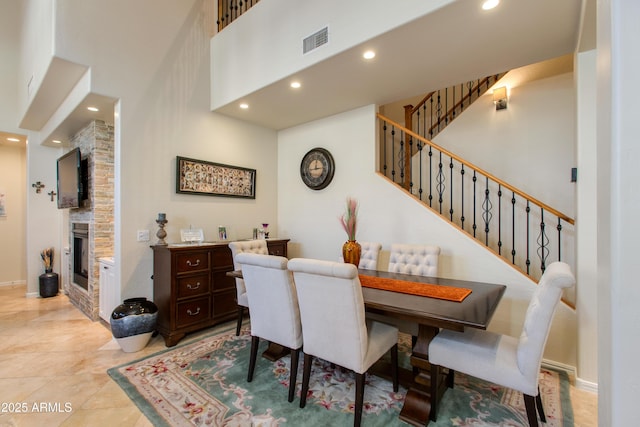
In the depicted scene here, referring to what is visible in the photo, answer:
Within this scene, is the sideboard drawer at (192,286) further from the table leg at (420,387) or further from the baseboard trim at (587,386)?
the baseboard trim at (587,386)

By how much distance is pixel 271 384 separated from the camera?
90.3 inches

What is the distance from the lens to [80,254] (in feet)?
14.0

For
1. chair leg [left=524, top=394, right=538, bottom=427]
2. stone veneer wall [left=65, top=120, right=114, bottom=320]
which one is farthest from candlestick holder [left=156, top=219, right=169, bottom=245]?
chair leg [left=524, top=394, right=538, bottom=427]

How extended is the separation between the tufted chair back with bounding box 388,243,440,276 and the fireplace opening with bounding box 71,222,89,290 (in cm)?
408

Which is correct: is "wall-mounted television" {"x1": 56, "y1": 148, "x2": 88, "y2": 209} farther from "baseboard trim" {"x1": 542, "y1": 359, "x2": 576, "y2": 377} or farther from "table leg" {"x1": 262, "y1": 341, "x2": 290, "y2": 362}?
"baseboard trim" {"x1": 542, "y1": 359, "x2": 576, "y2": 377}

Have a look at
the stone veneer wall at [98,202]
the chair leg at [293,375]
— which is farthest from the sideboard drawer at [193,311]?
the chair leg at [293,375]

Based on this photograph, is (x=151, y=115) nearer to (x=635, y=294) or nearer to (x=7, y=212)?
(x=635, y=294)

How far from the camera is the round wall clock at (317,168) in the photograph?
412 centimetres

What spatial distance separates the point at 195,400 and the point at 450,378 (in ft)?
6.32

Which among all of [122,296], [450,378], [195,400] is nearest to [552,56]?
[450,378]

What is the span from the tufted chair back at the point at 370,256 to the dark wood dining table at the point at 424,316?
913mm

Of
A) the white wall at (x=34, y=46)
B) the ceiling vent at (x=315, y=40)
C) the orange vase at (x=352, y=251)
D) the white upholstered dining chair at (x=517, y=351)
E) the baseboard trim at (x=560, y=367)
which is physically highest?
the white wall at (x=34, y=46)

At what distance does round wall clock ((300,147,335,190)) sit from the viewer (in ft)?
13.5

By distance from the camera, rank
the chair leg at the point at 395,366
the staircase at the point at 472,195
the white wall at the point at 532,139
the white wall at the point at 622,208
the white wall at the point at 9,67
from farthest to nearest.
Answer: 1. the white wall at the point at 9,67
2. the white wall at the point at 532,139
3. the staircase at the point at 472,195
4. the chair leg at the point at 395,366
5. the white wall at the point at 622,208
